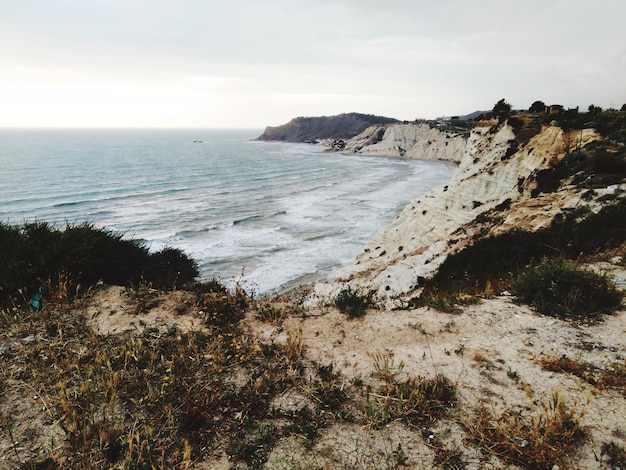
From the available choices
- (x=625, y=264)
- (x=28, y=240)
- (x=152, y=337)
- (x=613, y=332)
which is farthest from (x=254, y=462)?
(x=625, y=264)

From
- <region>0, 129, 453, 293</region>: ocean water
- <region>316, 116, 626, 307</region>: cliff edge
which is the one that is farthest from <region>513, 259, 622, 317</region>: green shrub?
<region>0, 129, 453, 293</region>: ocean water

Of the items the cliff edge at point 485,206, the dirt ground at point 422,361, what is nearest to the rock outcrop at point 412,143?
the cliff edge at point 485,206

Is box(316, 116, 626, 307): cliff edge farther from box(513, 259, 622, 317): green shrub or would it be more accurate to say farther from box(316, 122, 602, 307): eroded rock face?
box(513, 259, 622, 317): green shrub

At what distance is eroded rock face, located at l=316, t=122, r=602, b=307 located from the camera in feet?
46.7

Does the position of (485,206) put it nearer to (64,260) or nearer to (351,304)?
(351,304)

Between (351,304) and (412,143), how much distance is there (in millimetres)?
123794

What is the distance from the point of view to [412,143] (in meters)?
121

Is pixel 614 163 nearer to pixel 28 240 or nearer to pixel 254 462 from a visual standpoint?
pixel 254 462

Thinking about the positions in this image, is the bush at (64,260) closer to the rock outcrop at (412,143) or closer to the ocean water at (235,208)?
the ocean water at (235,208)

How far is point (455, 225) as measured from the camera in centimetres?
2003

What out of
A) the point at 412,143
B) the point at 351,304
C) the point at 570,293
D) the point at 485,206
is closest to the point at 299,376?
the point at 351,304

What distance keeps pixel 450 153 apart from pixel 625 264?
100 meters

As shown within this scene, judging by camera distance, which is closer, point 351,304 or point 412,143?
point 351,304

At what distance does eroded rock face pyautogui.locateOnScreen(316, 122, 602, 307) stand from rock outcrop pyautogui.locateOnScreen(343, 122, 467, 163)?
253 feet
